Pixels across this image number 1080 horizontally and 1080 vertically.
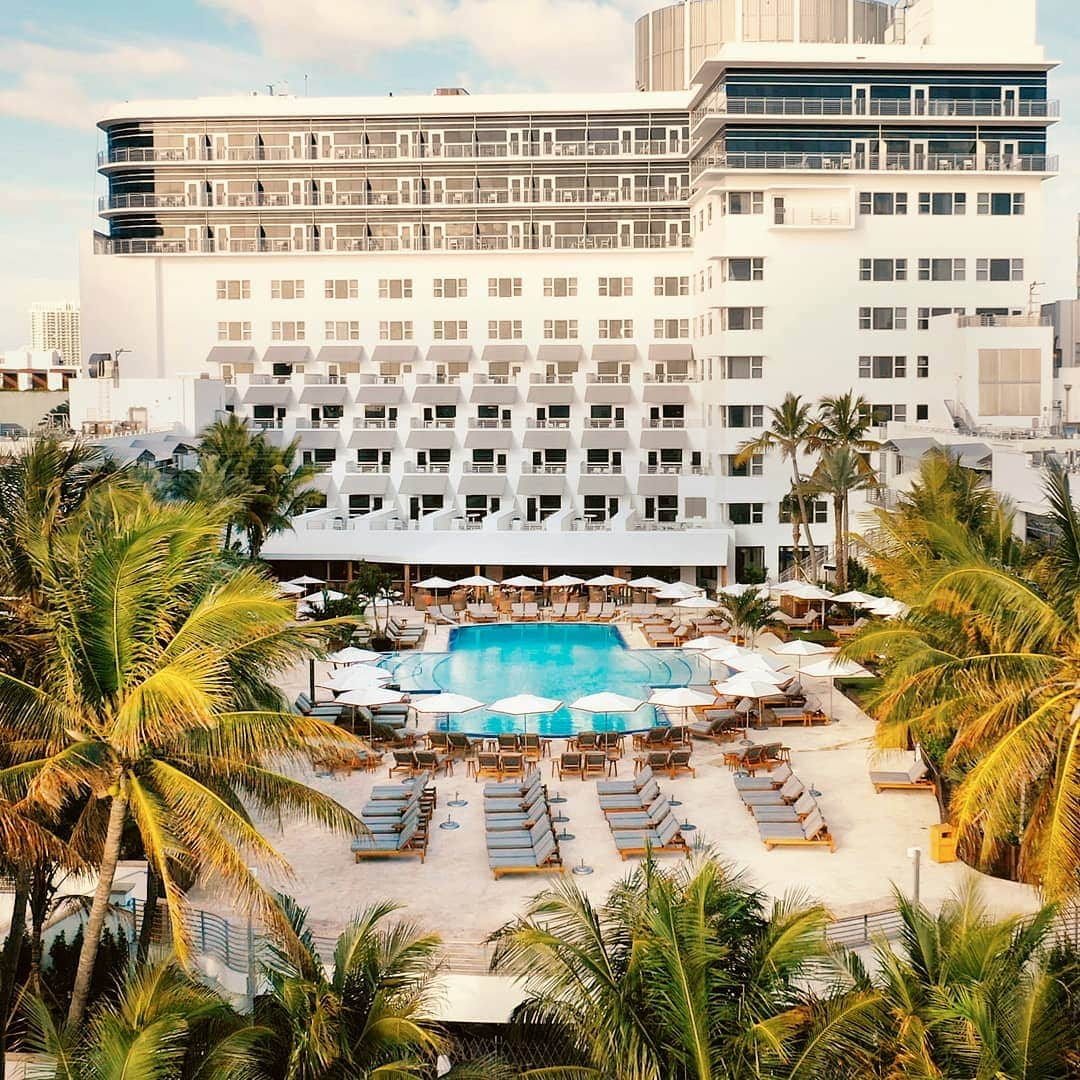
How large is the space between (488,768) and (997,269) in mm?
32467

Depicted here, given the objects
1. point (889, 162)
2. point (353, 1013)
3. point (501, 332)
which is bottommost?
point (353, 1013)

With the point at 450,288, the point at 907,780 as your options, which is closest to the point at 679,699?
the point at 907,780

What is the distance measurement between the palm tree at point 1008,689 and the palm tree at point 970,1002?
1.08 metres

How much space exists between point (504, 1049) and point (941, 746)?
9935 millimetres

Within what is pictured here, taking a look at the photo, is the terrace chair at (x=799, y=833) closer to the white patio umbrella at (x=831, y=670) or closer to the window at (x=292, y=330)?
the white patio umbrella at (x=831, y=670)

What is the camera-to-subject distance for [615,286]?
54.8m

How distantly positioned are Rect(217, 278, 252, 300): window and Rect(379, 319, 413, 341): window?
5.83m

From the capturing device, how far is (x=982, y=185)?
48.6m

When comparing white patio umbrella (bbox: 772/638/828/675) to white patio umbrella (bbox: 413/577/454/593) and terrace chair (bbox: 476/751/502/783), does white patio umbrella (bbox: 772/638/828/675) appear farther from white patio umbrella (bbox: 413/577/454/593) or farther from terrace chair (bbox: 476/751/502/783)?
white patio umbrella (bbox: 413/577/454/593)

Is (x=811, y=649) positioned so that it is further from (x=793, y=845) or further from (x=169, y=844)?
(x=169, y=844)

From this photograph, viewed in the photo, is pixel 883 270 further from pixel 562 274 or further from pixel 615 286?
pixel 562 274

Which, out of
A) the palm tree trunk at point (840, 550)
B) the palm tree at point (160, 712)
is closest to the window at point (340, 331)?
the palm tree trunk at point (840, 550)

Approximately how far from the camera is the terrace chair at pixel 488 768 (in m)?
25.5

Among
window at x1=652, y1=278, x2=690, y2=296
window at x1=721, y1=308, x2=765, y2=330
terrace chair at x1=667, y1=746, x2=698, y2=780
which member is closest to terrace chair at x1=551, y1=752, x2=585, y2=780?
terrace chair at x1=667, y1=746, x2=698, y2=780
